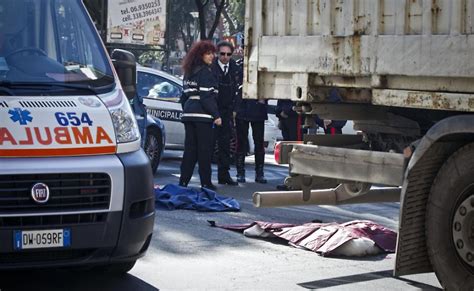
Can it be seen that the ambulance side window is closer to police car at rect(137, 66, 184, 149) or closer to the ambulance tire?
police car at rect(137, 66, 184, 149)

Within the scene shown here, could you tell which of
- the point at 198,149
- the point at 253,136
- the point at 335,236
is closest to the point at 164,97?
the point at 253,136

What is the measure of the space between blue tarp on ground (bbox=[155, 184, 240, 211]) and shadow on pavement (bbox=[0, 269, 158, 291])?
330 cm

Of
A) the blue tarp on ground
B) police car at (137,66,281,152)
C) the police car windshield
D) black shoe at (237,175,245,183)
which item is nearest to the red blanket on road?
the blue tarp on ground

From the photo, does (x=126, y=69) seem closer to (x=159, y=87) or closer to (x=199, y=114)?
(x=199, y=114)

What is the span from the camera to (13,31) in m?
6.91

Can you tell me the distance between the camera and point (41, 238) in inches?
236

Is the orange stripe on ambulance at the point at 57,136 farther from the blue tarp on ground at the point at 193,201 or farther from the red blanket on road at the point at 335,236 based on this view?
the blue tarp on ground at the point at 193,201

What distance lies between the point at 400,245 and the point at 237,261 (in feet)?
6.29

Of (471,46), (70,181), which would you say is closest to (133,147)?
(70,181)

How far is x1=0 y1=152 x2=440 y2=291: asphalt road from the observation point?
7035 millimetres

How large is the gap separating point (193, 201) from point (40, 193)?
4725mm

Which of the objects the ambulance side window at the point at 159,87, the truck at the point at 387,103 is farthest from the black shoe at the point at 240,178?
the truck at the point at 387,103

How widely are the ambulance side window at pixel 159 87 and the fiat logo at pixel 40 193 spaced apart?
10528mm

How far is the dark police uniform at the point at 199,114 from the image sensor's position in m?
12.2
